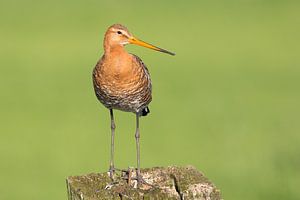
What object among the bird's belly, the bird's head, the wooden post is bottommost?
the wooden post

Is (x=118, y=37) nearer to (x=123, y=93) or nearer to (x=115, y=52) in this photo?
(x=115, y=52)

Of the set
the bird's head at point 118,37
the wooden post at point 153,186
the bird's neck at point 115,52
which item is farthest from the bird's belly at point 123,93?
the wooden post at point 153,186

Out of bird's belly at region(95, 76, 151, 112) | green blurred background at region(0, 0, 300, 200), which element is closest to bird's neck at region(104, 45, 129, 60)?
bird's belly at region(95, 76, 151, 112)

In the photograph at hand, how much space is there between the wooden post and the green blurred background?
539 cm

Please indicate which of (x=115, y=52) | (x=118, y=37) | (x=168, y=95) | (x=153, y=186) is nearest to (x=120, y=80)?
(x=115, y=52)

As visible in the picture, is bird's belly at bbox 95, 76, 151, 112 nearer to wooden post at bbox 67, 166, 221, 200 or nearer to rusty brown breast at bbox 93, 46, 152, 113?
rusty brown breast at bbox 93, 46, 152, 113

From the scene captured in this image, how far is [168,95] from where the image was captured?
14.8 metres

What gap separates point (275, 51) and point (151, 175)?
12949mm

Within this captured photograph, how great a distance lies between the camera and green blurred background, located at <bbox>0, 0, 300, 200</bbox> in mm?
11492

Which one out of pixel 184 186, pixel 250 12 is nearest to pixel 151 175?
pixel 184 186

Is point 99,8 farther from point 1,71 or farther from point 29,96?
point 29,96

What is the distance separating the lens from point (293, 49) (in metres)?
17.6

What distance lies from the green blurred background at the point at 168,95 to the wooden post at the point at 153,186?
5.39 m

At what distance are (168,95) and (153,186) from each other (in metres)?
10.1
